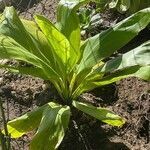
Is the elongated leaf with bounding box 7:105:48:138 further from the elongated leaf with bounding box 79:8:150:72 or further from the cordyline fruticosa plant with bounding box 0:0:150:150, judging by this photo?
the elongated leaf with bounding box 79:8:150:72

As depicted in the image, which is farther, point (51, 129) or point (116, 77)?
point (116, 77)

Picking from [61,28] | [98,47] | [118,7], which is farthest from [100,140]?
[118,7]

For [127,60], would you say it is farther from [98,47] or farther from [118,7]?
[118,7]

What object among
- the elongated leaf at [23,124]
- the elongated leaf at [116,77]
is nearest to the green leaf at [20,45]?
the elongated leaf at [116,77]

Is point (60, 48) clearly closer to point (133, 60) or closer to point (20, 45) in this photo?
point (20, 45)

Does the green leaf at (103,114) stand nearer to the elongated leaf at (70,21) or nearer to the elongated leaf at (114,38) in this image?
the elongated leaf at (114,38)

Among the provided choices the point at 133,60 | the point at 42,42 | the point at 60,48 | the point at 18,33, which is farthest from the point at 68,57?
the point at 133,60

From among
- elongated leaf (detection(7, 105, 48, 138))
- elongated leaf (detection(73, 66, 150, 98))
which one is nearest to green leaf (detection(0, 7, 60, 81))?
elongated leaf (detection(73, 66, 150, 98))

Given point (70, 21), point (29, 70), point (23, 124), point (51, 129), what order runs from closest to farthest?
point (51, 129) → point (23, 124) → point (29, 70) → point (70, 21)
